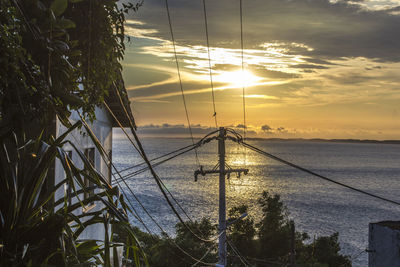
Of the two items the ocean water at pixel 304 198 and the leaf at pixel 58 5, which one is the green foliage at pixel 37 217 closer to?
the leaf at pixel 58 5

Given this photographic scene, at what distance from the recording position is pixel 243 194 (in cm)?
8044

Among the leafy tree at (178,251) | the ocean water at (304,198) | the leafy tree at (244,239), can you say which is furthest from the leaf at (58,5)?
the ocean water at (304,198)

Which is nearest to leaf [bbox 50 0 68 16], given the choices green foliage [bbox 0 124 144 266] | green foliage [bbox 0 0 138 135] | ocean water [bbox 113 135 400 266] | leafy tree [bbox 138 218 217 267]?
green foliage [bbox 0 0 138 135]

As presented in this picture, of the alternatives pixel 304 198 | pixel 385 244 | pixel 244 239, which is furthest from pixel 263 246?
pixel 304 198

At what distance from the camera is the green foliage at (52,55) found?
3402 millimetres

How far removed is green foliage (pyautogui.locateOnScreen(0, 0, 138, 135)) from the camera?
340cm

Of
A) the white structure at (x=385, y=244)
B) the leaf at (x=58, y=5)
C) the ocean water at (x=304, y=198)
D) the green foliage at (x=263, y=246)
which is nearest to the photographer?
the leaf at (x=58, y=5)

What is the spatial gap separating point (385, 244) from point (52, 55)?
8.40 meters

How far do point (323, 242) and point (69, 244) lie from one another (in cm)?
3371

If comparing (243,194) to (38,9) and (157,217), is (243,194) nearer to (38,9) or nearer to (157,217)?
(157,217)

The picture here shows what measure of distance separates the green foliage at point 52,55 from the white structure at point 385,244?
7.46 metres

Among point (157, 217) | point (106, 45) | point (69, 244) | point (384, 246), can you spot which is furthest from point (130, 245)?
point (157, 217)

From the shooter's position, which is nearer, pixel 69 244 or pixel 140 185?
pixel 69 244

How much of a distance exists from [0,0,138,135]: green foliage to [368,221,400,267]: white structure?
7.46m
